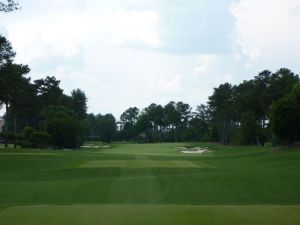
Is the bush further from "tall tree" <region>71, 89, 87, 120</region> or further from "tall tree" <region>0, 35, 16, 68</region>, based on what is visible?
"tall tree" <region>71, 89, 87, 120</region>

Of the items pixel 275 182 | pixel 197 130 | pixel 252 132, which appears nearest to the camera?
pixel 275 182

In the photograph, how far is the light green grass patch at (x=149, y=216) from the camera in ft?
39.7

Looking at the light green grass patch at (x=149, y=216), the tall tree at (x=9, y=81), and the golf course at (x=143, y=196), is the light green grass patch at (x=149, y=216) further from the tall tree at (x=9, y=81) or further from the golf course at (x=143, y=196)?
the tall tree at (x=9, y=81)

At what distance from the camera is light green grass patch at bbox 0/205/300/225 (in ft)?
39.7

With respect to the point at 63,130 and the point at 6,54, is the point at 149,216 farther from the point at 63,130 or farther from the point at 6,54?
the point at 63,130

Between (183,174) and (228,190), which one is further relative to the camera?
(183,174)

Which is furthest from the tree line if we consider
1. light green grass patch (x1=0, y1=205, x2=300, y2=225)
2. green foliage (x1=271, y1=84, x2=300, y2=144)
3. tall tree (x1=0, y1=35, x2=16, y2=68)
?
light green grass patch (x1=0, y1=205, x2=300, y2=225)

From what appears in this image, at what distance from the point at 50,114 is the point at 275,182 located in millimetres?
87936

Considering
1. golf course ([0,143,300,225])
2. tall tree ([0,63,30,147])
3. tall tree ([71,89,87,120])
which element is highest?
tall tree ([71,89,87,120])

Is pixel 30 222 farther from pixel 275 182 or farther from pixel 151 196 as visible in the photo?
pixel 275 182

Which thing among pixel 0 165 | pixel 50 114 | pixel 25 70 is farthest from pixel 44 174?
pixel 50 114

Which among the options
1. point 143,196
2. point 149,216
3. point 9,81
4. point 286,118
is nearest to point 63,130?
point 9,81

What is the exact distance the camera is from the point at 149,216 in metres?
13.0

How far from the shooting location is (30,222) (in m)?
12.2
